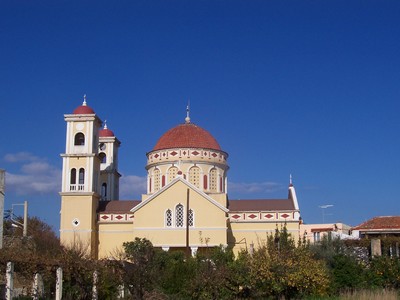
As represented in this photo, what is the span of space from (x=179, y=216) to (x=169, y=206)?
1.13 meters

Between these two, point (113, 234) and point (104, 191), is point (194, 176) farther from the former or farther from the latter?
point (104, 191)

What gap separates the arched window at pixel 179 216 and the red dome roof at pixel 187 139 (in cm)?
727

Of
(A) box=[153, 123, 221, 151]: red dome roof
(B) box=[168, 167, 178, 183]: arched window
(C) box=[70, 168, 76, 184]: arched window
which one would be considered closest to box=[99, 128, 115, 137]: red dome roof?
(A) box=[153, 123, 221, 151]: red dome roof

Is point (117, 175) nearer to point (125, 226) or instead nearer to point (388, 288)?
point (125, 226)

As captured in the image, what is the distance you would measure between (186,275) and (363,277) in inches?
389

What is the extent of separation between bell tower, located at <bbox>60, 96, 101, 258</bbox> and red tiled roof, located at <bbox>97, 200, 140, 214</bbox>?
33.2 inches

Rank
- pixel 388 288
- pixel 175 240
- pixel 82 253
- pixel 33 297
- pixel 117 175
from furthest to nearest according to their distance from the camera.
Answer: pixel 117 175
pixel 175 240
pixel 388 288
pixel 82 253
pixel 33 297

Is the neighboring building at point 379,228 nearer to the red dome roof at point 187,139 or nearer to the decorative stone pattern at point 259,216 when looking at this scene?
the decorative stone pattern at point 259,216

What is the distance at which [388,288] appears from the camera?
30.7m

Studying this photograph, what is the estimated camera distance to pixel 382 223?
47.7m

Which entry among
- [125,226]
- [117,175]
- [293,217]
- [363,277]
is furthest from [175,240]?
[363,277]

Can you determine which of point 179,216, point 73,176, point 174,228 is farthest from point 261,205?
point 73,176

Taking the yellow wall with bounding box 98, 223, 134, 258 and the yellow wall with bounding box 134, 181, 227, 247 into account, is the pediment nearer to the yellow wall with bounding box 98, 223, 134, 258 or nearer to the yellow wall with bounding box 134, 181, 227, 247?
the yellow wall with bounding box 134, 181, 227, 247

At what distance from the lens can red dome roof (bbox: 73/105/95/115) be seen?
172ft
